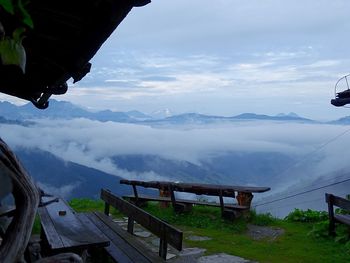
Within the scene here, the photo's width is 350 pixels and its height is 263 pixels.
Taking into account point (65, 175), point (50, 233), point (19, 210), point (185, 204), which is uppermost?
point (19, 210)

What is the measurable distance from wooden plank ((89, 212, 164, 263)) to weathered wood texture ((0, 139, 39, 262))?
3162 mm

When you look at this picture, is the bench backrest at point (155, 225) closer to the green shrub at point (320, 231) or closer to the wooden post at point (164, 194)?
the wooden post at point (164, 194)

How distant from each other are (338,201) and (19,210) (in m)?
7.45

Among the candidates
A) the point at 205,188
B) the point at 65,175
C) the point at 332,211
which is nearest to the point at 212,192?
the point at 205,188

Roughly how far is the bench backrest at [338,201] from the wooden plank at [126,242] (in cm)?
420

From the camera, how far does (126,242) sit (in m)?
5.64

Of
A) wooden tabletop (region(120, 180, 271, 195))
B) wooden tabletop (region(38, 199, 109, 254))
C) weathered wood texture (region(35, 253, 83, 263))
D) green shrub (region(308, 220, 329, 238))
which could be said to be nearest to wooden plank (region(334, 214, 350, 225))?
green shrub (region(308, 220, 329, 238))

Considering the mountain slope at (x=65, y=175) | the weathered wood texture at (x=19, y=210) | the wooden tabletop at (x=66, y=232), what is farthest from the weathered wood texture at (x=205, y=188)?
the mountain slope at (x=65, y=175)

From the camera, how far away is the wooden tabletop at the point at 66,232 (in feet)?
14.8

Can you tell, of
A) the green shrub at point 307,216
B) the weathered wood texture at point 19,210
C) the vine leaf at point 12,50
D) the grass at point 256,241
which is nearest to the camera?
the vine leaf at point 12,50

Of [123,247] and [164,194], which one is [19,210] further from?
[164,194]

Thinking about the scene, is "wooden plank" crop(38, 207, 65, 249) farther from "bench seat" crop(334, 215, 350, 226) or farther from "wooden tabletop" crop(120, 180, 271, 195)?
"bench seat" crop(334, 215, 350, 226)

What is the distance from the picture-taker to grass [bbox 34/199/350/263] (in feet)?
22.8

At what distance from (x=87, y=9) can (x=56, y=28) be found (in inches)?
27.9
